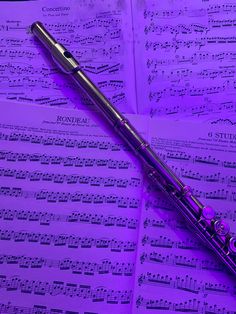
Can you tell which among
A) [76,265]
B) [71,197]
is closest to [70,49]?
[71,197]

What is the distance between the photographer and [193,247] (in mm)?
677

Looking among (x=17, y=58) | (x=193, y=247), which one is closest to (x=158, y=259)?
(x=193, y=247)

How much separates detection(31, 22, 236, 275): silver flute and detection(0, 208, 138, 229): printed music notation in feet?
0.30

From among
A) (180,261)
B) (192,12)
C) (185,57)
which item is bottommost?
(180,261)

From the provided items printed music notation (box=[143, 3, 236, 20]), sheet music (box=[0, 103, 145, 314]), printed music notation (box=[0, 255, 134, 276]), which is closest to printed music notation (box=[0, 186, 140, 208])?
sheet music (box=[0, 103, 145, 314])

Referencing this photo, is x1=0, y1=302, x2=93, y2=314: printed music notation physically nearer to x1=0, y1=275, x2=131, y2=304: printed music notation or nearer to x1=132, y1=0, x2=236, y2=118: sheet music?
x1=0, y1=275, x2=131, y2=304: printed music notation

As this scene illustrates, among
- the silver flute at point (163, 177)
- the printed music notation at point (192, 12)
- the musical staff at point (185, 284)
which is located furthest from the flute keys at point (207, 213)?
the printed music notation at point (192, 12)

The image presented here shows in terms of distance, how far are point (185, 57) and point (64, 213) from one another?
0.40m

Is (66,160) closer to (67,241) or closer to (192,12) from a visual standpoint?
(67,241)

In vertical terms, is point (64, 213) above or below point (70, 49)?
below

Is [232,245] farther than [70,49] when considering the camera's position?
No

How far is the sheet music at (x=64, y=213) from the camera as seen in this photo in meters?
0.66

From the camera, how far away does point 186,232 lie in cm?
68

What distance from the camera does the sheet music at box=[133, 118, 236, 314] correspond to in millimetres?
653
